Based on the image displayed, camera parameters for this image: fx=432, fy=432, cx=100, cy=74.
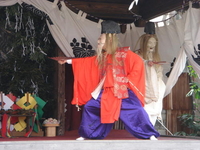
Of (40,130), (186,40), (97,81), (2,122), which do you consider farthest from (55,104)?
(186,40)

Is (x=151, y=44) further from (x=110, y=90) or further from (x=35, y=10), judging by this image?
(x=35, y=10)

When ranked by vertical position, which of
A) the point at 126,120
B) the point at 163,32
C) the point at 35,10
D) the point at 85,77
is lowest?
the point at 126,120

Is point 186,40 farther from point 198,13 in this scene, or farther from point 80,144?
point 80,144

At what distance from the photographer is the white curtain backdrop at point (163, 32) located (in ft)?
18.8

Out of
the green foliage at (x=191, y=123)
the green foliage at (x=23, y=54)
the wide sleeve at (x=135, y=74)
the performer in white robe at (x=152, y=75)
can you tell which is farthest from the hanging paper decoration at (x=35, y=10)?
the green foliage at (x=191, y=123)

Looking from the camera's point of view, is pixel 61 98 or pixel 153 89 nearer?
pixel 153 89

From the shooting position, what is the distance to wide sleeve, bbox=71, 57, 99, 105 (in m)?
5.27

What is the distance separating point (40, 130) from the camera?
6301 mm

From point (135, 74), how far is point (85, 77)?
2.07 feet

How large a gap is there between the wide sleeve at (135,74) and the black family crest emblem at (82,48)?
119 centimetres

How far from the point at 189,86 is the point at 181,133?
94cm

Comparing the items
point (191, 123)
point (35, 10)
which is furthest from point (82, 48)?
point (191, 123)

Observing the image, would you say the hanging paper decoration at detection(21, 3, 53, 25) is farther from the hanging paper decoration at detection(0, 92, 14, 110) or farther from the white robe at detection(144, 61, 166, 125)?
the white robe at detection(144, 61, 166, 125)

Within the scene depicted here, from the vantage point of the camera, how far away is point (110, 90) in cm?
509
